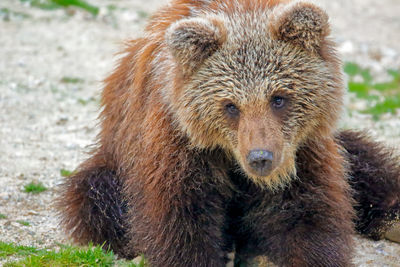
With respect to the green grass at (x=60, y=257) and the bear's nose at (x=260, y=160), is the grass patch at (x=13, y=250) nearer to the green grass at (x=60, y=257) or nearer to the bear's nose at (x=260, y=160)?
the green grass at (x=60, y=257)

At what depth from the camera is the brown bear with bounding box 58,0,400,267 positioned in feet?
15.9

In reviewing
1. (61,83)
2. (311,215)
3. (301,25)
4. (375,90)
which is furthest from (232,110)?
(375,90)

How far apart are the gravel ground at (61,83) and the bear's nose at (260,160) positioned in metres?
1.36

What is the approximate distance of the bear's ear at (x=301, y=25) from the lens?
4766 mm

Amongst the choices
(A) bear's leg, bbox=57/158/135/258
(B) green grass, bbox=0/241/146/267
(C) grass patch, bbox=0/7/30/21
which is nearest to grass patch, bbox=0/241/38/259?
(B) green grass, bbox=0/241/146/267

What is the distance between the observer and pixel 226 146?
203 inches

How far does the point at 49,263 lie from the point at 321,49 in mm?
2791

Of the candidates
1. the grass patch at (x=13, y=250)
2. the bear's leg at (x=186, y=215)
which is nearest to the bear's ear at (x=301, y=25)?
the bear's leg at (x=186, y=215)

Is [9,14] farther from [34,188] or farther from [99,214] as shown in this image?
[99,214]

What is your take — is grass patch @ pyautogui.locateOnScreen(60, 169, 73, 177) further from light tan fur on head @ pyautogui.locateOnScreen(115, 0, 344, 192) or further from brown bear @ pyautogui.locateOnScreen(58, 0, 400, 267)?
light tan fur on head @ pyautogui.locateOnScreen(115, 0, 344, 192)

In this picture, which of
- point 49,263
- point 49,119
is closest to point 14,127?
point 49,119

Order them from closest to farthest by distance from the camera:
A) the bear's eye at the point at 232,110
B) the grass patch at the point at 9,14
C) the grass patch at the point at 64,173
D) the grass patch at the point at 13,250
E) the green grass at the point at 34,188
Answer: the bear's eye at the point at 232,110 < the grass patch at the point at 13,250 < the green grass at the point at 34,188 < the grass patch at the point at 64,173 < the grass patch at the point at 9,14

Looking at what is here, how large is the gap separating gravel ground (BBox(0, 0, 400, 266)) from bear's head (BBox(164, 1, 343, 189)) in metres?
0.46

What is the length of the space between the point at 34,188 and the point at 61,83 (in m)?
4.02
